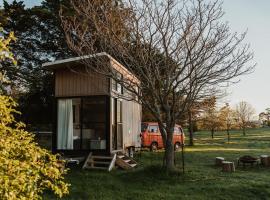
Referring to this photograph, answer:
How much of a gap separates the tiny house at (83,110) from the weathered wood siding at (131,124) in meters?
1.81

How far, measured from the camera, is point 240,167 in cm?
1534

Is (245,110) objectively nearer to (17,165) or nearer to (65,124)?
(65,124)

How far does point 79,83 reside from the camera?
1495cm

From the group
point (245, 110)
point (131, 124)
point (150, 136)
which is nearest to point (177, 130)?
point (150, 136)

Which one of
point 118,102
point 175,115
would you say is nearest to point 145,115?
point 118,102

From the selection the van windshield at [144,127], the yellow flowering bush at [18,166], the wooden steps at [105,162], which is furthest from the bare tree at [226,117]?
the yellow flowering bush at [18,166]

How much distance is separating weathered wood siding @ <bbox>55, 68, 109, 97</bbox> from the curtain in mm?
468

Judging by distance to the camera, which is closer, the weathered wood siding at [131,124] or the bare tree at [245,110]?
the weathered wood siding at [131,124]

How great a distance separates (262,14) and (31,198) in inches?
441

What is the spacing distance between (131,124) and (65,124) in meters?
5.16

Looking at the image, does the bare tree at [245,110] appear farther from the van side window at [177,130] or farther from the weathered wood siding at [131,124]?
the weathered wood siding at [131,124]

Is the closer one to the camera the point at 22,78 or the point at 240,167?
the point at 240,167

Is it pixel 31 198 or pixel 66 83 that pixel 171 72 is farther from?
pixel 31 198

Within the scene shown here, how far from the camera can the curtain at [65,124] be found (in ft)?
48.8
